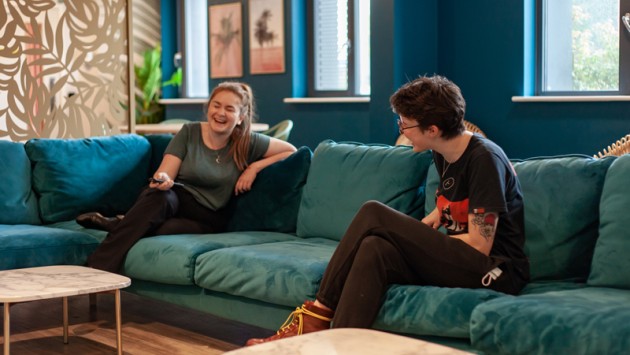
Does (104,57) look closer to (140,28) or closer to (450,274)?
(450,274)

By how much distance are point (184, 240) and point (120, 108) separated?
1.99 meters

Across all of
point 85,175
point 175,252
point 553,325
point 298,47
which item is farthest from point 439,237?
point 298,47

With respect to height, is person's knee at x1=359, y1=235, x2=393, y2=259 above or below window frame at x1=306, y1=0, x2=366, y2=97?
below

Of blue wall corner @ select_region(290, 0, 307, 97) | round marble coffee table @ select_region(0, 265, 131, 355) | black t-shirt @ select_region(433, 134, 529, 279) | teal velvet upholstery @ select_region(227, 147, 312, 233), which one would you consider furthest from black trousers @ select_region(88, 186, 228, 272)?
blue wall corner @ select_region(290, 0, 307, 97)

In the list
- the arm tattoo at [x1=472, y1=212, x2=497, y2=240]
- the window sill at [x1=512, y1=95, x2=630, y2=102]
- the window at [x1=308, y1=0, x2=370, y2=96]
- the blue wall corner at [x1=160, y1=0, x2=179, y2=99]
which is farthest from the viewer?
the blue wall corner at [x1=160, y1=0, x2=179, y2=99]

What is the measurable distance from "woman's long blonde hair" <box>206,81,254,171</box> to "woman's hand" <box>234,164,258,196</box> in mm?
46

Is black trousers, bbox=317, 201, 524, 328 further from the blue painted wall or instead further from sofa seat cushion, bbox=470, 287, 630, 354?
the blue painted wall

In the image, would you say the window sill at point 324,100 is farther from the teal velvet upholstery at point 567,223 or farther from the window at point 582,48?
the teal velvet upholstery at point 567,223

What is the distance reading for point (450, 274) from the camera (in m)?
2.68

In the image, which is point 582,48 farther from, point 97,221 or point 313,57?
point 97,221

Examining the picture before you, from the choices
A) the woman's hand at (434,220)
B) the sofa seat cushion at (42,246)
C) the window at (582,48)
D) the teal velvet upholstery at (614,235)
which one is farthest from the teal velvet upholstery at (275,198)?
the window at (582,48)

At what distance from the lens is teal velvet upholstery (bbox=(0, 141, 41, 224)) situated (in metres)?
4.26

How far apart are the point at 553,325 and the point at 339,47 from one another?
5979 millimetres

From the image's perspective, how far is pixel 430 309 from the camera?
8.42ft
